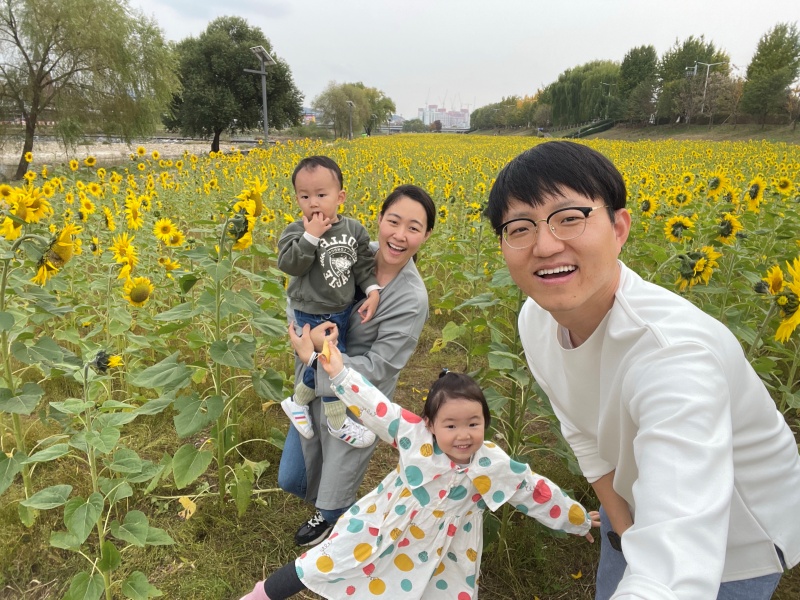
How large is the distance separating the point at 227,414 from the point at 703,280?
2.23m

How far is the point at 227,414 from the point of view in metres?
2.43

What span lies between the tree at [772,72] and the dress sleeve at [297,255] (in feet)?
119

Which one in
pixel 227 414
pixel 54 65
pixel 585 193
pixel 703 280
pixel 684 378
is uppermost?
pixel 54 65

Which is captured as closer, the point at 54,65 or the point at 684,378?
the point at 684,378

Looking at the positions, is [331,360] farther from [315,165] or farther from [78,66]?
[78,66]

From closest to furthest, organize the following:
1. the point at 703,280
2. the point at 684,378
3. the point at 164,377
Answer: the point at 684,378
the point at 164,377
the point at 703,280

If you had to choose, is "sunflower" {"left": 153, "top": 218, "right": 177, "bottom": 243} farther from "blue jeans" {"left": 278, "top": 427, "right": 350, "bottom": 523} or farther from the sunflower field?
"blue jeans" {"left": 278, "top": 427, "right": 350, "bottom": 523}

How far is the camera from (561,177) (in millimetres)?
905

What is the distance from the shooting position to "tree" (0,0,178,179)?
1527cm

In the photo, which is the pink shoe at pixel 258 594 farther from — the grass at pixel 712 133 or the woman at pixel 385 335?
the grass at pixel 712 133

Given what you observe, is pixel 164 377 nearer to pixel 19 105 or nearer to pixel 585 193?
pixel 585 193

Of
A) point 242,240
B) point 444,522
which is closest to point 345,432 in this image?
point 444,522

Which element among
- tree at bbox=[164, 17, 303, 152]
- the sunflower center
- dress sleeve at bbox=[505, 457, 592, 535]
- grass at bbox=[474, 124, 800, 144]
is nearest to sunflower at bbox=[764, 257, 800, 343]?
dress sleeve at bbox=[505, 457, 592, 535]

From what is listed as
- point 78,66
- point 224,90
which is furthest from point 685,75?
point 78,66
